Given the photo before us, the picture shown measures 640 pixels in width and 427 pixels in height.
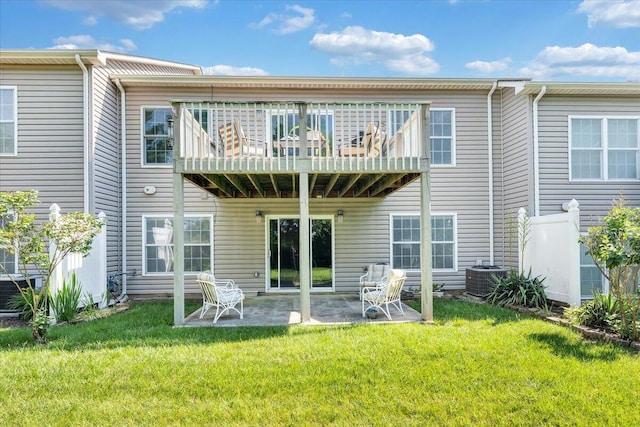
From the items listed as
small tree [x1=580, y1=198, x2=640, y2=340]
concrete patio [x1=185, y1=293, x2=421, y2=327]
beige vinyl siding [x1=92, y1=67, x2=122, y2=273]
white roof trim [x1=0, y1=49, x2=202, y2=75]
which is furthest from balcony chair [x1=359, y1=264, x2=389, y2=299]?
white roof trim [x1=0, y1=49, x2=202, y2=75]

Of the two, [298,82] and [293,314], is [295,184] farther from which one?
[293,314]

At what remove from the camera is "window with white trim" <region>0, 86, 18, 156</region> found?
26.9 ft

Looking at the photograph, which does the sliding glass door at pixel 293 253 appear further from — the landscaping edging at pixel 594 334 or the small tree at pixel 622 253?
the small tree at pixel 622 253

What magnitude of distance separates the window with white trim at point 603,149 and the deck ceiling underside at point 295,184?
4.50 metres

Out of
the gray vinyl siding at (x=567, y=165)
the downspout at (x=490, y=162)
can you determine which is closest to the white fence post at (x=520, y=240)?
the gray vinyl siding at (x=567, y=165)

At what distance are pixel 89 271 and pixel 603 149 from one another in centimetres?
1162

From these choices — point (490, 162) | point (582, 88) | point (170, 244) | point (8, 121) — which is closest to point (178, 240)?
point (170, 244)

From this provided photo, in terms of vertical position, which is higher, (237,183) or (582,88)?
(582,88)

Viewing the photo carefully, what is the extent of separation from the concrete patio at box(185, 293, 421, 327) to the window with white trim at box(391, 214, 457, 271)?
6.16ft

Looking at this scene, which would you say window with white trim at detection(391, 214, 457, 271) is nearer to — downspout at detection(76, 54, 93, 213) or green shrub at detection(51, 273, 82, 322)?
green shrub at detection(51, 273, 82, 322)

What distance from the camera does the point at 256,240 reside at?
965 centimetres

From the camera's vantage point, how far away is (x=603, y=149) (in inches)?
356

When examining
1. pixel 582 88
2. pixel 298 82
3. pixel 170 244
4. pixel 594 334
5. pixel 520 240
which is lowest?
pixel 594 334

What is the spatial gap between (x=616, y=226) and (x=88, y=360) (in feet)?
22.6
